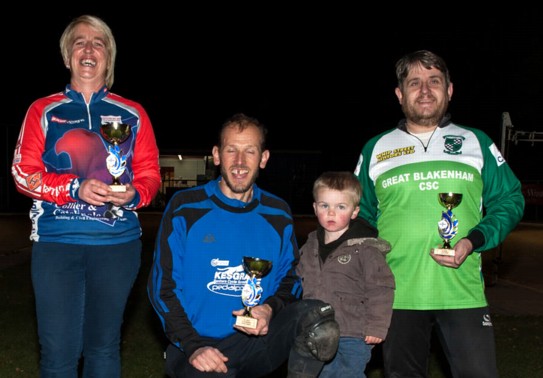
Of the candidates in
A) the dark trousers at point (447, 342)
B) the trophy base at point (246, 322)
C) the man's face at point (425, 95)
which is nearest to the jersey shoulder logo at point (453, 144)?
the man's face at point (425, 95)

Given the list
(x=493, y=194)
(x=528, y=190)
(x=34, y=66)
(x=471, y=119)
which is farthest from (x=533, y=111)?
(x=493, y=194)

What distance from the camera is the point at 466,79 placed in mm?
32844

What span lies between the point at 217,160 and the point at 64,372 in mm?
1390

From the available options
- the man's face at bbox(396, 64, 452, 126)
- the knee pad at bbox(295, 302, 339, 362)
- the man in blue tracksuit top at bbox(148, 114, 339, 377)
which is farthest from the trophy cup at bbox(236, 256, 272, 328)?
the man's face at bbox(396, 64, 452, 126)

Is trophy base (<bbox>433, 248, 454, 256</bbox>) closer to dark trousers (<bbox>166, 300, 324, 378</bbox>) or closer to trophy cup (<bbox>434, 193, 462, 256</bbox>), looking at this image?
trophy cup (<bbox>434, 193, 462, 256</bbox>)

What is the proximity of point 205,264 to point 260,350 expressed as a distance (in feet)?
1.75

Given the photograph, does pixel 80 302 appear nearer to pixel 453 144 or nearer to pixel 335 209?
pixel 335 209

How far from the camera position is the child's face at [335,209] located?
3.53m

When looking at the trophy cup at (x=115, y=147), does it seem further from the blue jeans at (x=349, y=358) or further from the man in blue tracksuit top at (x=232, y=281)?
the blue jeans at (x=349, y=358)

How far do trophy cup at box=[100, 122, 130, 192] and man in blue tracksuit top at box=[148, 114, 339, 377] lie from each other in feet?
1.08

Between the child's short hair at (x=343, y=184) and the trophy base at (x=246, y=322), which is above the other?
the child's short hair at (x=343, y=184)

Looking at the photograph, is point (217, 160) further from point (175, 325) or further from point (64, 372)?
point (64, 372)

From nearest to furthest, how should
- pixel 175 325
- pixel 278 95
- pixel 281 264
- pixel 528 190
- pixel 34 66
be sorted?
pixel 175 325, pixel 281 264, pixel 528 190, pixel 34 66, pixel 278 95

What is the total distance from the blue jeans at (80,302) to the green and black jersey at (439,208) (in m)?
1.49
